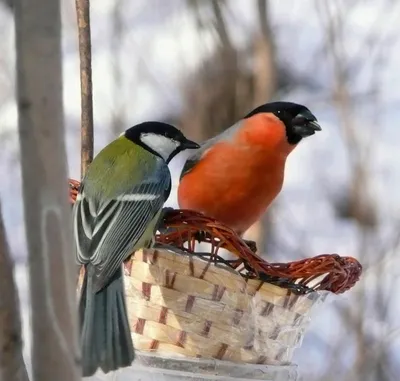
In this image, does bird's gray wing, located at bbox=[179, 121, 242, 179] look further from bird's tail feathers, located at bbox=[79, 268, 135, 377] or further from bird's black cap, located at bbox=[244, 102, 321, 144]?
bird's tail feathers, located at bbox=[79, 268, 135, 377]

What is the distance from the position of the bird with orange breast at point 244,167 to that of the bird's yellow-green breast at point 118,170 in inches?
4.6

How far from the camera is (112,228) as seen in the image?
1019mm

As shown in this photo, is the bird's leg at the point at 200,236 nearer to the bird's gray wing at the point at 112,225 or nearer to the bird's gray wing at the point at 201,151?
the bird's gray wing at the point at 112,225

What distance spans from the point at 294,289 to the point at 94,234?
23cm

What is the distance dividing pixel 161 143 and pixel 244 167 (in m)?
0.14

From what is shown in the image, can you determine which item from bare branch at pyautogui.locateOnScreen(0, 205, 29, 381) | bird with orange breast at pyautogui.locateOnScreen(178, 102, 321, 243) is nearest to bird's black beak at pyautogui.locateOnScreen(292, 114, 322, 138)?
bird with orange breast at pyautogui.locateOnScreen(178, 102, 321, 243)

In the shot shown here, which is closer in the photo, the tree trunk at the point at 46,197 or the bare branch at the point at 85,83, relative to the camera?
the tree trunk at the point at 46,197

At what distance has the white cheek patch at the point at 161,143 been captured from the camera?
128 centimetres

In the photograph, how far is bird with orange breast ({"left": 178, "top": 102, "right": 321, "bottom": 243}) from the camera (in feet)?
4.25

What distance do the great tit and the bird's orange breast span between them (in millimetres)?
80

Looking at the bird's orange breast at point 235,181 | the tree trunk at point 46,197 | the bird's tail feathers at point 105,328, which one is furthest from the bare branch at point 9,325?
the bird's orange breast at point 235,181

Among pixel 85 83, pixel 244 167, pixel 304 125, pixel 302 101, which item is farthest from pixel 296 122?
pixel 302 101

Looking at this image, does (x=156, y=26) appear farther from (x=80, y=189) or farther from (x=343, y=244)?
(x=80, y=189)

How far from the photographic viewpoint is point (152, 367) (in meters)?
0.97
